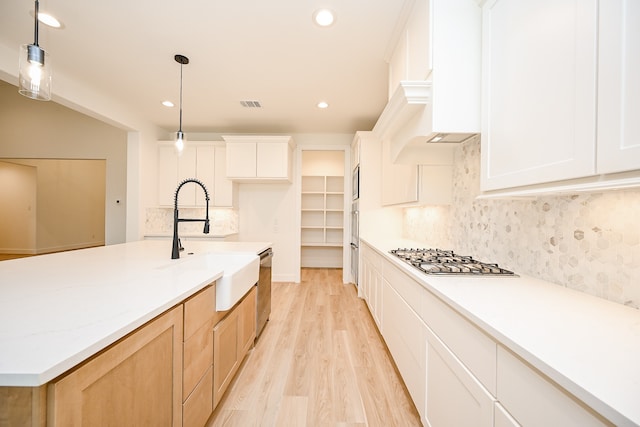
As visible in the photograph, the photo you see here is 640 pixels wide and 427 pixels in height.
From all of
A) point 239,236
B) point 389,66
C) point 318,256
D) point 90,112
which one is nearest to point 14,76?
point 90,112

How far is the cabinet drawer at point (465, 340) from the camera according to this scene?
0.86 meters

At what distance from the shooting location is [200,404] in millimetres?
1311

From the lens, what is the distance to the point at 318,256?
19.6 feet

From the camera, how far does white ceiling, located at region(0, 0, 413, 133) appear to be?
1963 mm

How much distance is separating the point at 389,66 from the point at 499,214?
177 cm

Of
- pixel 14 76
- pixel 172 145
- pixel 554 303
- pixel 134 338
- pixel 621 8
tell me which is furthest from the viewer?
pixel 172 145

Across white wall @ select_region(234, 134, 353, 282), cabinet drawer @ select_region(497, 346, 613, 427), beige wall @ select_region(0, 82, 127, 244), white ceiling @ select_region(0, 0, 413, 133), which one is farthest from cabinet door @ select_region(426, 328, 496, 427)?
beige wall @ select_region(0, 82, 127, 244)

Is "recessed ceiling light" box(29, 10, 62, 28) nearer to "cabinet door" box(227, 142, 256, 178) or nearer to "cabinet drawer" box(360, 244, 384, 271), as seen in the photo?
"cabinet door" box(227, 142, 256, 178)

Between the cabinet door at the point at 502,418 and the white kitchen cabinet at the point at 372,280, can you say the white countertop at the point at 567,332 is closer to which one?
the cabinet door at the point at 502,418

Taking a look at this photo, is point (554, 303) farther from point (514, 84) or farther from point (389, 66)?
point (389, 66)

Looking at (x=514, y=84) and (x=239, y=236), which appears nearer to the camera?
(x=514, y=84)

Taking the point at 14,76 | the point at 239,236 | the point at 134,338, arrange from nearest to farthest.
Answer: the point at 134,338 < the point at 14,76 < the point at 239,236

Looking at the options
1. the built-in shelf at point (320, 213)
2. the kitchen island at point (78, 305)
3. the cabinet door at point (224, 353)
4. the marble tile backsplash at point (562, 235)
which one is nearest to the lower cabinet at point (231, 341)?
the cabinet door at point (224, 353)

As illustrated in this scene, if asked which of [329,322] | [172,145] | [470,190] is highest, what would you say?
[172,145]
